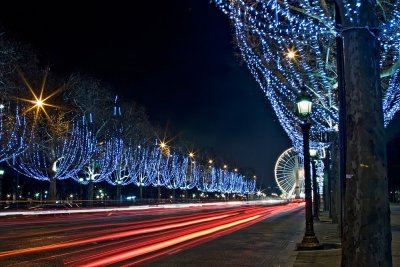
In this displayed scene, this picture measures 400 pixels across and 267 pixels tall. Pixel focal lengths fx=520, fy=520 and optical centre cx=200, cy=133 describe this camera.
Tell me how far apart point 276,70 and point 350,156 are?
1514cm

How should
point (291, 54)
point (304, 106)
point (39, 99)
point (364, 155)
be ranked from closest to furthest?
point (364, 155)
point (304, 106)
point (291, 54)
point (39, 99)

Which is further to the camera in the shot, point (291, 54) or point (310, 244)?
point (291, 54)

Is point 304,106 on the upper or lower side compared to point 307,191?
upper

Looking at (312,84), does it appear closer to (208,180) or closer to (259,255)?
(259,255)

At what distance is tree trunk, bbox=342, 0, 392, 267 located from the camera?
4992 millimetres

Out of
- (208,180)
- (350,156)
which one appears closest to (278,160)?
(208,180)

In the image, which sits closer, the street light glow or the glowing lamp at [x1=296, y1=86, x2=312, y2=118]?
the glowing lamp at [x1=296, y1=86, x2=312, y2=118]

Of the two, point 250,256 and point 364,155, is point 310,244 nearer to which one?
point 250,256

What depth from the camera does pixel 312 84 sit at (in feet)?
71.3

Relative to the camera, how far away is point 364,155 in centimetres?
510

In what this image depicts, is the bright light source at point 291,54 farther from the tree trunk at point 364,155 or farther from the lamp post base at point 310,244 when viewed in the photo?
the tree trunk at point 364,155

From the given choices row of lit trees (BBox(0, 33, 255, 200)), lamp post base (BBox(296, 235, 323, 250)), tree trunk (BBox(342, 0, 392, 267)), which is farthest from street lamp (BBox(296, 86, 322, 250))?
row of lit trees (BBox(0, 33, 255, 200))

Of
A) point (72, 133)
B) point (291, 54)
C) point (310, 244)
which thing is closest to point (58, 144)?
point (72, 133)

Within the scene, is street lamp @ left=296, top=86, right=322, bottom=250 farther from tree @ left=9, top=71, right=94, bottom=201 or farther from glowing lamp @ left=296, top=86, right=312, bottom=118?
tree @ left=9, top=71, right=94, bottom=201
